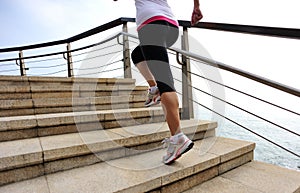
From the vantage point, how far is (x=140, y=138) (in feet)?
4.21

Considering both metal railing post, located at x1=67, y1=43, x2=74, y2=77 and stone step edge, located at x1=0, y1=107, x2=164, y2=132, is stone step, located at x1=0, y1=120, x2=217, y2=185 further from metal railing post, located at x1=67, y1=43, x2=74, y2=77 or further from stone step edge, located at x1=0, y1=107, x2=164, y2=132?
metal railing post, located at x1=67, y1=43, x2=74, y2=77

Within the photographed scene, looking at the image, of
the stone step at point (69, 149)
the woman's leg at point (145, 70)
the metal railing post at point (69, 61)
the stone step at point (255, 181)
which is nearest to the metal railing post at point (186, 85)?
the stone step at point (69, 149)

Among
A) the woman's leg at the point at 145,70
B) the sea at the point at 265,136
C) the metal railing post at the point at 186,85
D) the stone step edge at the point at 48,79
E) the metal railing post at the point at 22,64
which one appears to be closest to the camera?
the woman's leg at the point at 145,70

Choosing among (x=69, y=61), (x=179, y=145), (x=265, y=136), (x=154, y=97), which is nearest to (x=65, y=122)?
(x=154, y=97)

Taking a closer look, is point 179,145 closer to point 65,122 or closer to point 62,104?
point 65,122

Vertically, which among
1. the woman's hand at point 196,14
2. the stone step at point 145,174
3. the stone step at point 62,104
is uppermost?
the woman's hand at point 196,14

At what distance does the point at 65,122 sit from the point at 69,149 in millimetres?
365

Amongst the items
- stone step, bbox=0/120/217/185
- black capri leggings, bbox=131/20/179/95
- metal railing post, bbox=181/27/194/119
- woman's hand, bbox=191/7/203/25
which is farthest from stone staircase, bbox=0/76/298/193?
woman's hand, bbox=191/7/203/25

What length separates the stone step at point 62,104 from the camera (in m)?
1.48

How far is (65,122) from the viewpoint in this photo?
4.49ft

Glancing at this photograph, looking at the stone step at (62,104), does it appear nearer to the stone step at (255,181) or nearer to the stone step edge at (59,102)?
the stone step edge at (59,102)

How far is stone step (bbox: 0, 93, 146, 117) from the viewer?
148cm

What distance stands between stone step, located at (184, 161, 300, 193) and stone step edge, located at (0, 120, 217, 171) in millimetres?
434

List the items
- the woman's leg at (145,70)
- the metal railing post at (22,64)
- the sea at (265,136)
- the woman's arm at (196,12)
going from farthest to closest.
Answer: the metal railing post at (22,64) < the sea at (265,136) < the woman's leg at (145,70) < the woman's arm at (196,12)
